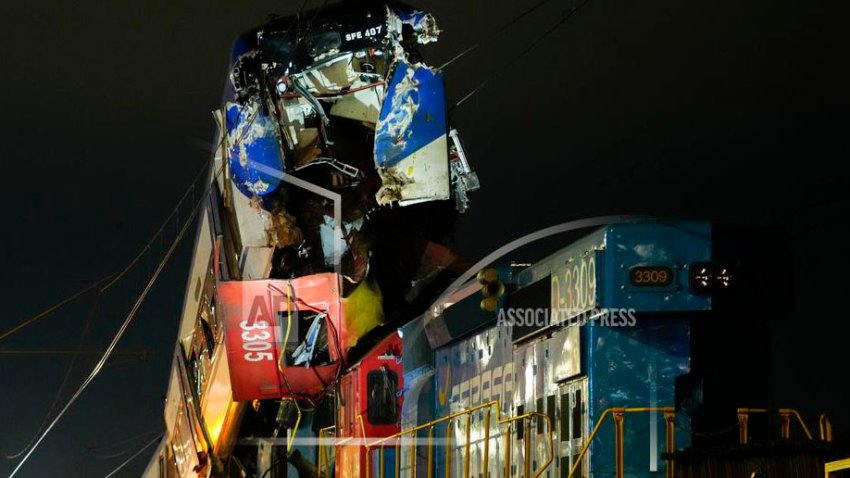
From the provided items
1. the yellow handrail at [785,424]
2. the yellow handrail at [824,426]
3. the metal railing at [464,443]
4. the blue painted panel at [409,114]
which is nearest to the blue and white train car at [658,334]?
the metal railing at [464,443]

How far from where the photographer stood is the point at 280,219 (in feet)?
60.3

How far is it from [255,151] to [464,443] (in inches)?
252

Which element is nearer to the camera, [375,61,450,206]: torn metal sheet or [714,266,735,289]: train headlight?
[714,266,735,289]: train headlight

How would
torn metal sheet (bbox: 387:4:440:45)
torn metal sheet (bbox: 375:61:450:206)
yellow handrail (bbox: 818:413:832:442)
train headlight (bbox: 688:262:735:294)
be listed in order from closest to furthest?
yellow handrail (bbox: 818:413:832:442) < train headlight (bbox: 688:262:735:294) < torn metal sheet (bbox: 375:61:450:206) < torn metal sheet (bbox: 387:4:440:45)

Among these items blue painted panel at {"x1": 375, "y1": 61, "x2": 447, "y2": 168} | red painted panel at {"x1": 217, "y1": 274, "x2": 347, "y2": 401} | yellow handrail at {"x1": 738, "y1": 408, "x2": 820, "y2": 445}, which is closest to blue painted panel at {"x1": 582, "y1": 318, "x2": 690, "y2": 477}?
yellow handrail at {"x1": 738, "y1": 408, "x2": 820, "y2": 445}

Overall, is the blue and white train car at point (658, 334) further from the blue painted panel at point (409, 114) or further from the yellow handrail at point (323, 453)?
the yellow handrail at point (323, 453)

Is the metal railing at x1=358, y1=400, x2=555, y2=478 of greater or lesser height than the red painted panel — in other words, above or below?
below

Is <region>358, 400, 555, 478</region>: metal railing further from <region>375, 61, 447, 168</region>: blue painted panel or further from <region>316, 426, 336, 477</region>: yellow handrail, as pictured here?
<region>375, 61, 447, 168</region>: blue painted panel

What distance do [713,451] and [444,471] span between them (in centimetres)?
544

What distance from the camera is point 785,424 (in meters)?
9.98

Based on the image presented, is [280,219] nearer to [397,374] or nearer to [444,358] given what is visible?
[397,374]

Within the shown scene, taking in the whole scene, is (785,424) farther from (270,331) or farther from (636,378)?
(270,331)

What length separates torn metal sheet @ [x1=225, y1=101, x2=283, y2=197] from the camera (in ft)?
58.7

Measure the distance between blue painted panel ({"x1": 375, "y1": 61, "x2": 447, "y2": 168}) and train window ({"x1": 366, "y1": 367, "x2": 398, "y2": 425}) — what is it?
2.95m
